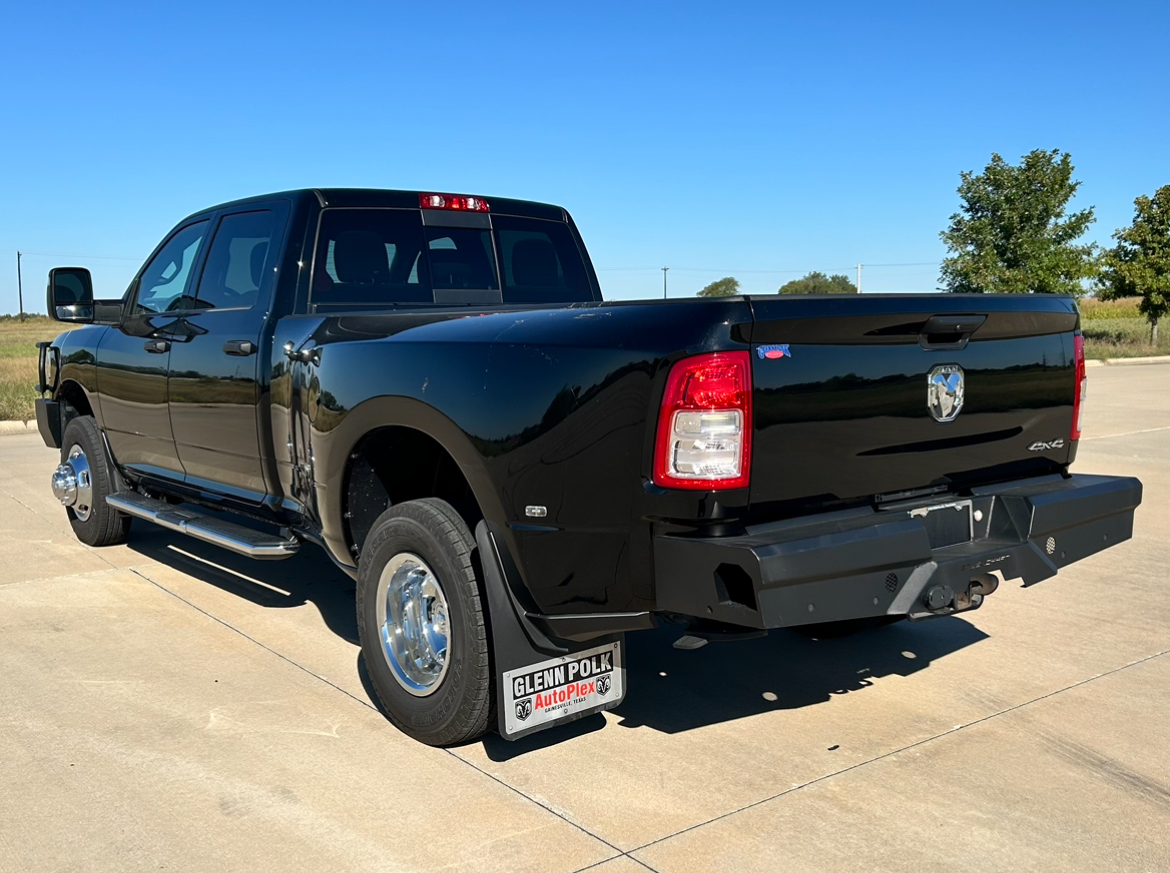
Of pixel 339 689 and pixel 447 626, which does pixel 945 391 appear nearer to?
pixel 447 626

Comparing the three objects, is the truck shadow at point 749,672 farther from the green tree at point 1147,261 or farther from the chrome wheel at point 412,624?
the green tree at point 1147,261

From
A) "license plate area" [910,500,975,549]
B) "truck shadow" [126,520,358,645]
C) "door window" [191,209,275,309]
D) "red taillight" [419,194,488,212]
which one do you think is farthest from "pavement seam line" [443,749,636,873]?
"red taillight" [419,194,488,212]

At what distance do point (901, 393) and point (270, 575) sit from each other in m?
4.17

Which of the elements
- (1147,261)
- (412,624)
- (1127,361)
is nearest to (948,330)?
(412,624)

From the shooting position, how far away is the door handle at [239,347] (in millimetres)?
4910

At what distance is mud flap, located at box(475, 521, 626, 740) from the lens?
345cm

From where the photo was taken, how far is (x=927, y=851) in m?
3.09

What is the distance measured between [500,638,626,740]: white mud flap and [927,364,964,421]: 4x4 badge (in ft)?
4.25

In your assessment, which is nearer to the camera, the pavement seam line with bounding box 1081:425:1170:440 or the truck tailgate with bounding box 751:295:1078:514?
the truck tailgate with bounding box 751:295:1078:514

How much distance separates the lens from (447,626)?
12.4 ft

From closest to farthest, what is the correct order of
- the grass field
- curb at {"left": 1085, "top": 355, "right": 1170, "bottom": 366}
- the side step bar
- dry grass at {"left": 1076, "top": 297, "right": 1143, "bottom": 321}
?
the side step bar
the grass field
curb at {"left": 1085, "top": 355, "right": 1170, "bottom": 366}
dry grass at {"left": 1076, "top": 297, "right": 1143, "bottom": 321}

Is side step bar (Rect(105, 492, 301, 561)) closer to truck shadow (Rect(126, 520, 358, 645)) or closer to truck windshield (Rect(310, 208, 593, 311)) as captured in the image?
truck shadow (Rect(126, 520, 358, 645))

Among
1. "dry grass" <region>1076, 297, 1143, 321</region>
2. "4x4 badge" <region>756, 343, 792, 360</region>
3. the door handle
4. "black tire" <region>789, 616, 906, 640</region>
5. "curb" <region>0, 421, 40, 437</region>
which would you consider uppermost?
"dry grass" <region>1076, 297, 1143, 321</region>

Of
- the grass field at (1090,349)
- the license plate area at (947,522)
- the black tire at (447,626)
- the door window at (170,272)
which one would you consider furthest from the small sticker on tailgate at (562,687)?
the grass field at (1090,349)
